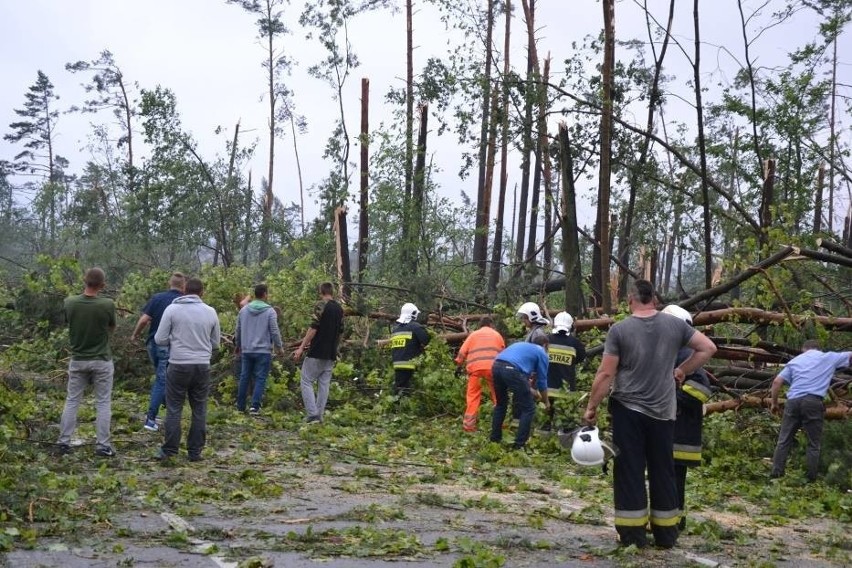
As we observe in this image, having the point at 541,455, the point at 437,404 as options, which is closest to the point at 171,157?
the point at 437,404

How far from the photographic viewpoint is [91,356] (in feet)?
31.7

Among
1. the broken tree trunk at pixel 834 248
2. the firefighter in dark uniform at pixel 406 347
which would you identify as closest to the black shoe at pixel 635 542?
the broken tree trunk at pixel 834 248

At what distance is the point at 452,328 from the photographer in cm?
1788

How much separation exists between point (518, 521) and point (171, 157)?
112ft

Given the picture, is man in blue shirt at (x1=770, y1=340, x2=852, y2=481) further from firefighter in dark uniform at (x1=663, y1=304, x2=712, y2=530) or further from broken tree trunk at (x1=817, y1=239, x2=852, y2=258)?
firefighter in dark uniform at (x1=663, y1=304, x2=712, y2=530)

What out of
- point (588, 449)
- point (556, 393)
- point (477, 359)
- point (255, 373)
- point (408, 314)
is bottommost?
point (588, 449)

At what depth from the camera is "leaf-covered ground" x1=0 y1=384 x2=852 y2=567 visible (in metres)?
6.10

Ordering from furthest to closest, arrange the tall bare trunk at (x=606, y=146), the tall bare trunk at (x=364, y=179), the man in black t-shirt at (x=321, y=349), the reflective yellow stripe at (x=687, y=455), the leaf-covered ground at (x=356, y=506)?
the tall bare trunk at (x=364, y=179) < the tall bare trunk at (x=606, y=146) < the man in black t-shirt at (x=321, y=349) < the reflective yellow stripe at (x=687, y=455) < the leaf-covered ground at (x=356, y=506)

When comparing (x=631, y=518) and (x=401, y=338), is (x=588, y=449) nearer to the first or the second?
(x=631, y=518)

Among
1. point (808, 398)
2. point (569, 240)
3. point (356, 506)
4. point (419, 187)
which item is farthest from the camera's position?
point (419, 187)

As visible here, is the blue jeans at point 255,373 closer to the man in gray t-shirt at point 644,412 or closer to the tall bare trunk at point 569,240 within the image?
the tall bare trunk at point 569,240

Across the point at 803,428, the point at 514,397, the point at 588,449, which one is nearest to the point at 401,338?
the point at 514,397

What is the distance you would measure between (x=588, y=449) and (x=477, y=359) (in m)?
6.24

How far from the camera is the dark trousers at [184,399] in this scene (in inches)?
380
